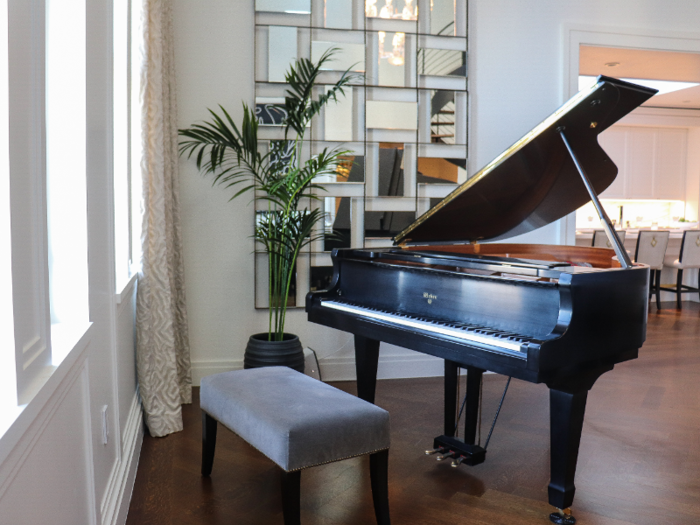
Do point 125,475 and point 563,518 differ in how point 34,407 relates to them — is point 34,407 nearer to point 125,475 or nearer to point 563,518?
point 125,475

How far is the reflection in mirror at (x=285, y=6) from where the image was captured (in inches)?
166

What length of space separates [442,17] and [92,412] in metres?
3.72

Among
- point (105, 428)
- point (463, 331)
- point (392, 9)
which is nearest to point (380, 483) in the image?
point (463, 331)

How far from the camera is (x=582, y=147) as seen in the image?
2902 millimetres

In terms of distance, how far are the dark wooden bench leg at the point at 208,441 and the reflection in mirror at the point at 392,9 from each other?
10.1ft

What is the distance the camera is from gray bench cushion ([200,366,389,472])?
6.86 feet

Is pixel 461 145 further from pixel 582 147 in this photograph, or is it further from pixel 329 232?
pixel 582 147

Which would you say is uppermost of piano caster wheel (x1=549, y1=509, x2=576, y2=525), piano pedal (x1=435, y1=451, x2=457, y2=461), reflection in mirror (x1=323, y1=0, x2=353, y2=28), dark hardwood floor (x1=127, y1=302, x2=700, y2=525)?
reflection in mirror (x1=323, y1=0, x2=353, y2=28)

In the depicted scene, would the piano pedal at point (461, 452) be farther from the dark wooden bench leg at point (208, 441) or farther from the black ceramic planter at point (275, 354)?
the black ceramic planter at point (275, 354)

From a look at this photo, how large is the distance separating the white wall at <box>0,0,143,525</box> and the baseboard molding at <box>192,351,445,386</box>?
133 centimetres

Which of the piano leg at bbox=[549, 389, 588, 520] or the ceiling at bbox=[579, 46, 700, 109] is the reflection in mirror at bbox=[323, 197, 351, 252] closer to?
the piano leg at bbox=[549, 389, 588, 520]

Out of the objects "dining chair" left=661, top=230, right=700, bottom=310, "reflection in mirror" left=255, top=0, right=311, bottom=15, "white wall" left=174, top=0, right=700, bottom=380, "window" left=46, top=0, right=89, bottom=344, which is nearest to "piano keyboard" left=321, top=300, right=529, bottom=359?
"window" left=46, top=0, right=89, bottom=344

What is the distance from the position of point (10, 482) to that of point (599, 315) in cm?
197

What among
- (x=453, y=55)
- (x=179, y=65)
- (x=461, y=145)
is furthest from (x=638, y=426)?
(x=179, y=65)
